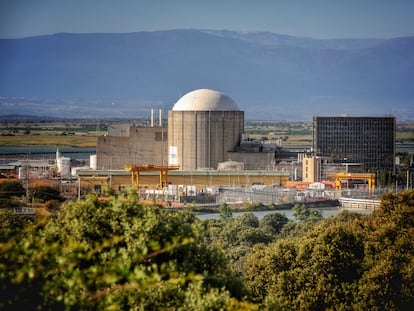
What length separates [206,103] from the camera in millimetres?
61844

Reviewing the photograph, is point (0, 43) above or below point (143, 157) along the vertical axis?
above

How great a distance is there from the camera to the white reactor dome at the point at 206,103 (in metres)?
61.6

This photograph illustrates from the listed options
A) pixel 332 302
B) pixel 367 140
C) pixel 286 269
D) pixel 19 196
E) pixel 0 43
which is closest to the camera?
pixel 332 302

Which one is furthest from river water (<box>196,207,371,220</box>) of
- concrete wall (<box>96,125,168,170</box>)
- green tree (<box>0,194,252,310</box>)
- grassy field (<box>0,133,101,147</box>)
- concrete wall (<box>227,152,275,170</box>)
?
grassy field (<box>0,133,101,147</box>)

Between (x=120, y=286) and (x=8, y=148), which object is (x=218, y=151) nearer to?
(x=8, y=148)

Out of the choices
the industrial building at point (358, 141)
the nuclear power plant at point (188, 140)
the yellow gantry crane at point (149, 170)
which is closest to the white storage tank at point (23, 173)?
the yellow gantry crane at point (149, 170)

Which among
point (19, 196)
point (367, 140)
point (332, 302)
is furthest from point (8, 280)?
point (367, 140)

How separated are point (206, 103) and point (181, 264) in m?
47.0

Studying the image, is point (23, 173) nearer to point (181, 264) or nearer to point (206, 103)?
point (206, 103)

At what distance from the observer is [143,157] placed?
62.9 metres

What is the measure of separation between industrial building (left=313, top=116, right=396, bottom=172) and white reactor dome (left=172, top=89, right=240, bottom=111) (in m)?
7.26

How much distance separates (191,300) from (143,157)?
1941 inches

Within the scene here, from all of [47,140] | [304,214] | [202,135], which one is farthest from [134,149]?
[47,140]

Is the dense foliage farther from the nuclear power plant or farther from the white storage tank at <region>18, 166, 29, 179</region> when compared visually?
the nuclear power plant
